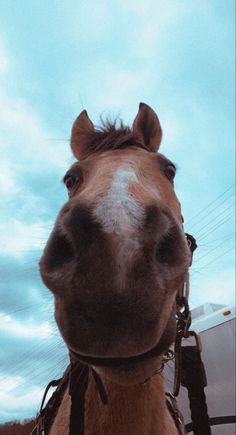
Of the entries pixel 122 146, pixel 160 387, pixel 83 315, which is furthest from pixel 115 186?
pixel 160 387

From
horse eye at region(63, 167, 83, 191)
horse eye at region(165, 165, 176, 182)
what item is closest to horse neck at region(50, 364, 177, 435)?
horse eye at region(63, 167, 83, 191)

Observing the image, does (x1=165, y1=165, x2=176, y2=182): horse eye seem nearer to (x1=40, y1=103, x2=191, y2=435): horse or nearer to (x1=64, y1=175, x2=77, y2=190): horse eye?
(x1=64, y1=175, x2=77, y2=190): horse eye

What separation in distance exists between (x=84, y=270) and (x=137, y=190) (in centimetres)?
60

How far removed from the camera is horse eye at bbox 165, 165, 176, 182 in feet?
9.44

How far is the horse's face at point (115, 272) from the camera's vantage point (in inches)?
53.2

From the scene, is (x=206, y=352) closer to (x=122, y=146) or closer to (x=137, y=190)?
(x=122, y=146)

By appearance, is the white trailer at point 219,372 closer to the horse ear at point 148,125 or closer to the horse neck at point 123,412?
the horse ear at point 148,125

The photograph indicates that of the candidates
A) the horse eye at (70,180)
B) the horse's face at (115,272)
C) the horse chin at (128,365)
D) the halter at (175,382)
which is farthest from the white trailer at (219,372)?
the horse's face at (115,272)

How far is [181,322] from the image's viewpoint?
2594 millimetres

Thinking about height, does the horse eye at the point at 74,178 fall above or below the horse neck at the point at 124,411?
above

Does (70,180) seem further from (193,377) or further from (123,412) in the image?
(193,377)

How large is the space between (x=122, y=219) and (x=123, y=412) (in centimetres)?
127

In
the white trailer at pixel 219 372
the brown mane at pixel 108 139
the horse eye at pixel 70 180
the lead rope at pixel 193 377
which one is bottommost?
the white trailer at pixel 219 372

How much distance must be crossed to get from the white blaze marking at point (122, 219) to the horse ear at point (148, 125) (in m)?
1.78
